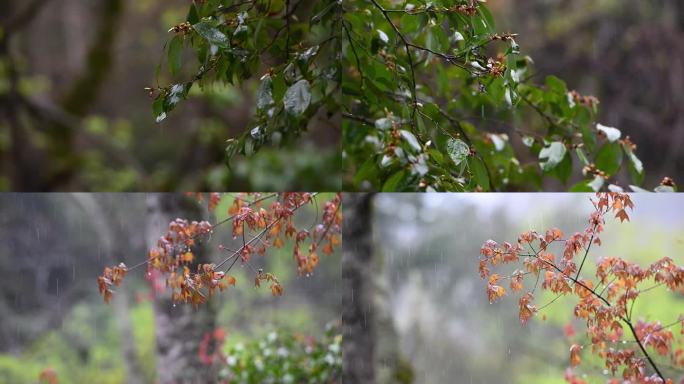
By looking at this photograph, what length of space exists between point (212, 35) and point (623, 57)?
363 cm

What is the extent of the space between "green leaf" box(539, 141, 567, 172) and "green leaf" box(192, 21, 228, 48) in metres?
0.63

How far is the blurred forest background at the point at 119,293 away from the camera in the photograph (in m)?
1.74

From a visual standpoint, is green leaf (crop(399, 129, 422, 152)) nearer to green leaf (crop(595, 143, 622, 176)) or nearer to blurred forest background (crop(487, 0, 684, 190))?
green leaf (crop(595, 143, 622, 176))

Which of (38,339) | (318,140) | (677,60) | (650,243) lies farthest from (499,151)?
(677,60)

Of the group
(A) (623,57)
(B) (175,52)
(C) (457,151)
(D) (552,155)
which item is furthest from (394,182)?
(A) (623,57)

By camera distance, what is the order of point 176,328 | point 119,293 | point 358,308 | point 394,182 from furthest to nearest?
point 119,293
point 176,328
point 358,308
point 394,182

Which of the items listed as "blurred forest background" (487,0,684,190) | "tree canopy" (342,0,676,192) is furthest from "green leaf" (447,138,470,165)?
"blurred forest background" (487,0,684,190)

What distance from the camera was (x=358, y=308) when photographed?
1.75 meters

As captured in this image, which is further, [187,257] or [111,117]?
[111,117]

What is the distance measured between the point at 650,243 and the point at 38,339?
5.13 feet

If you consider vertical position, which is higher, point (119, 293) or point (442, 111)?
point (119, 293)

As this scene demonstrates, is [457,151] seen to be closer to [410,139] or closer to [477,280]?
[410,139]

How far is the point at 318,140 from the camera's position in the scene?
11.1 ft

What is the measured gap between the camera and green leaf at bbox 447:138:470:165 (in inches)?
46.3
